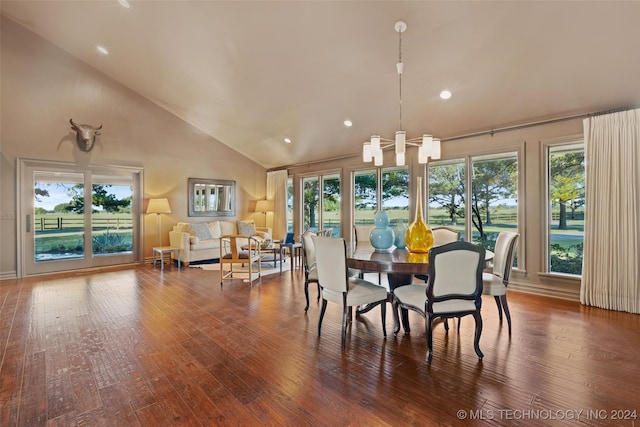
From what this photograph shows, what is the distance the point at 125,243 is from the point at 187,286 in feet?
9.50

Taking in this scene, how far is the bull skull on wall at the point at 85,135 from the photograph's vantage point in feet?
19.0

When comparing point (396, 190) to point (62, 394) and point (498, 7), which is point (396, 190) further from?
point (62, 394)

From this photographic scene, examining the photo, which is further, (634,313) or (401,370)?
(634,313)

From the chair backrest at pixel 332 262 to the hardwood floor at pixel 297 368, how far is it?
53 cm

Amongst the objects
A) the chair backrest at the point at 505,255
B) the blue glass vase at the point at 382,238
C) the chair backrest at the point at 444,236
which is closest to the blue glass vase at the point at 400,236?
the blue glass vase at the point at 382,238

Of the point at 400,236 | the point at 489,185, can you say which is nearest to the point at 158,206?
the point at 400,236

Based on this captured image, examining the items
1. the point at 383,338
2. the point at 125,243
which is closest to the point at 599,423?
the point at 383,338

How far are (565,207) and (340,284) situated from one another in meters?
3.55

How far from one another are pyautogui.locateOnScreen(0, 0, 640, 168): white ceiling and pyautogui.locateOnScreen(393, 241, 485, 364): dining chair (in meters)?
2.39

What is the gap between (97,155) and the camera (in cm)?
616

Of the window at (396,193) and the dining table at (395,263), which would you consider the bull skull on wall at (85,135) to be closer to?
the window at (396,193)

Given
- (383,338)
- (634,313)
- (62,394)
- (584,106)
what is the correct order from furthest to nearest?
(584,106)
(634,313)
(383,338)
(62,394)

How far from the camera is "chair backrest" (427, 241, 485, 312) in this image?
7.60ft

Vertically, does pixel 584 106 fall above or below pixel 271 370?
above
